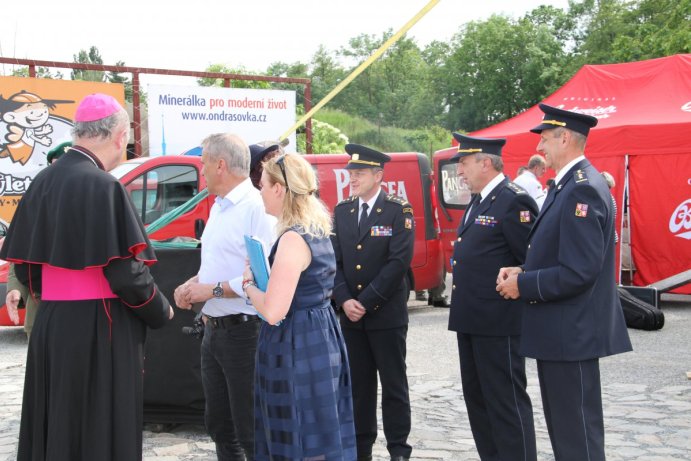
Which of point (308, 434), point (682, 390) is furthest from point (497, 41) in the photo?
point (308, 434)

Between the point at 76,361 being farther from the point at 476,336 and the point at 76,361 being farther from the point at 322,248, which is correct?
the point at 476,336

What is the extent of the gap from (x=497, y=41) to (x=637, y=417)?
52.9m

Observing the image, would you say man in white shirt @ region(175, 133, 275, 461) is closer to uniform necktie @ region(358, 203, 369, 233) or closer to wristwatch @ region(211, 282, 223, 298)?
wristwatch @ region(211, 282, 223, 298)

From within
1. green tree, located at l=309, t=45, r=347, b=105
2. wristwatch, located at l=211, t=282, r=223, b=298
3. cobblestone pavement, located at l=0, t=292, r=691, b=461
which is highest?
green tree, located at l=309, t=45, r=347, b=105

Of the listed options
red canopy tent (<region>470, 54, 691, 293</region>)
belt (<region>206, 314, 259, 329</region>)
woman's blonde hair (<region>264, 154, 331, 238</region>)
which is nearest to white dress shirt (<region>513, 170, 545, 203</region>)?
red canopy tent (<region>470, 54, 691, 293</region>)

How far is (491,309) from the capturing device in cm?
455

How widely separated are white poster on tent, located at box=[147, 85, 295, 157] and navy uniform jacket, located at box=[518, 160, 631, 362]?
34.3 ft

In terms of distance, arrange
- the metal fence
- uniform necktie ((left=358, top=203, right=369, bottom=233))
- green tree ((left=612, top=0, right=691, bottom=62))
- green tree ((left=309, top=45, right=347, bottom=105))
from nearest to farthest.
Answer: uniform necktie ((left=358, top=203, right=369, bottom=233)) < the metal fence < green tree ((left=612, top=0, right=691, bottom=62)) < green tree ((left=309, top=45, right=347, bottom=105))

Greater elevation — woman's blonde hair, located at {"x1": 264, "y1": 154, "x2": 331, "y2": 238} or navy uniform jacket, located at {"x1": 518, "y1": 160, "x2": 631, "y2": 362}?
woman's blonde hair, located at {"x1": 264, "y1": 154, "x2": 331, "y2": 238}

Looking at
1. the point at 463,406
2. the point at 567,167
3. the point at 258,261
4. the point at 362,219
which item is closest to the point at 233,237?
the point at 258,261

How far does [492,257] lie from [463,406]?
2.28m

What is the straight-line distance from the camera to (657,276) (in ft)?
41.7

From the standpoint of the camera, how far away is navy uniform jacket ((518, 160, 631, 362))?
3719 millimetres

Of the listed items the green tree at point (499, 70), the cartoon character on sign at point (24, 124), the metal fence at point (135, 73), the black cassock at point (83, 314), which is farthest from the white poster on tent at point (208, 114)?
the green tree at point (499, 70)
